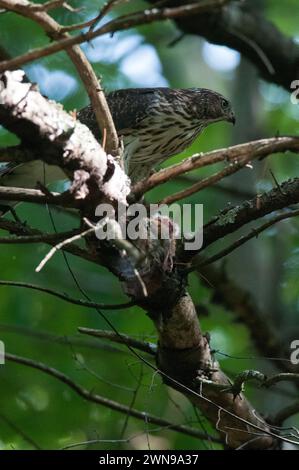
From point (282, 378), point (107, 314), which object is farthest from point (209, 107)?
point (282, 378)

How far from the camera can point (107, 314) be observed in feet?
21.7

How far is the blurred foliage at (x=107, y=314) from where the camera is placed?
241 inches

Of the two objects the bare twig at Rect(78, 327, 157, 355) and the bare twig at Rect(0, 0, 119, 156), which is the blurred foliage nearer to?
the bare twig at Rect(78, 327, 157, 355)

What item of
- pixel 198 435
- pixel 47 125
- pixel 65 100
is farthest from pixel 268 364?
pixel 47 125

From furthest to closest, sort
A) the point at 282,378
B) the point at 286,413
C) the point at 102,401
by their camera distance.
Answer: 1. the point at 102,401
2. the point at 286,413
3. the point at 282,378

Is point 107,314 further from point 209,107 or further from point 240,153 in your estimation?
point 240,153

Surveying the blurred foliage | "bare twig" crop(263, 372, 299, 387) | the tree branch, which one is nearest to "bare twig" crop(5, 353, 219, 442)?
the blurred foliage

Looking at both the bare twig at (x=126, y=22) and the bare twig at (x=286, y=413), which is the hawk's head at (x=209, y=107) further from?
the bare twig at (x=126, y=22)

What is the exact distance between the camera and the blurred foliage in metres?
6.13

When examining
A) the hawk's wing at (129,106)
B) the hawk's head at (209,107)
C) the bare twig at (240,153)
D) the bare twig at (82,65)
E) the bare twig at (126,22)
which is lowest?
the bare twig at (126,22)

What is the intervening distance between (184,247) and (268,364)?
3.45m

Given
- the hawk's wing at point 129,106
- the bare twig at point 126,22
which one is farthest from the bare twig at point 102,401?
the bare twig at point 126,22

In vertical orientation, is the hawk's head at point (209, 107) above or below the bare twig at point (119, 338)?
above
